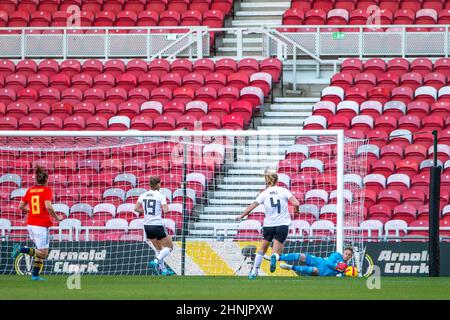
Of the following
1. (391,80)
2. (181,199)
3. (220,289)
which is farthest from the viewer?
(391,80)

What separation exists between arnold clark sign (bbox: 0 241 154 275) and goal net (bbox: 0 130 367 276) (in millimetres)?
19

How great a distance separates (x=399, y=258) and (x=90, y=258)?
5.76 metres

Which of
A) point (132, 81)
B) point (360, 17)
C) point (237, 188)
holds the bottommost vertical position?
point (237, 188)

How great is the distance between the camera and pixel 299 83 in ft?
101

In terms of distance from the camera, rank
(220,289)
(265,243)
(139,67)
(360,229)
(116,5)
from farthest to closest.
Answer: (116,5), (139,67), (360,229), (265,243), (220,289)

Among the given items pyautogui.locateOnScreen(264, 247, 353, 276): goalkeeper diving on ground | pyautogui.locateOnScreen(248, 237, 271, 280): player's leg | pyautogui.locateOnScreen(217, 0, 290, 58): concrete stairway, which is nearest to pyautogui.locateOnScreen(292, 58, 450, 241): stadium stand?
pyautogui.locateOnScreen(264, 247, 353, 276): goalkeeper diving on ground

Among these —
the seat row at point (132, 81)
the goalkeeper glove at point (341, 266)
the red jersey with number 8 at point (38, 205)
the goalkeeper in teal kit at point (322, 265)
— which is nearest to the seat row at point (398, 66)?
the seat row at point (132, 81)

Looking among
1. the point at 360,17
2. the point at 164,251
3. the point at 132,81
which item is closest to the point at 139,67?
the point at 132,81

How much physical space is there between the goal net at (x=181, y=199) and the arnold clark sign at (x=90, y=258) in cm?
2

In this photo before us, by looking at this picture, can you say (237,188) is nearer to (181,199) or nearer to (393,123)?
(181,199)

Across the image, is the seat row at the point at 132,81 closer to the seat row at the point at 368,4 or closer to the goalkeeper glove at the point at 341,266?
the seat row at the point at 368,4

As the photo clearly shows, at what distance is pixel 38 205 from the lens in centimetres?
2045

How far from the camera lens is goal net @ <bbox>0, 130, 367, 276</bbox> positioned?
78.4ft
